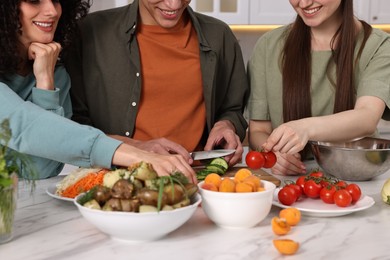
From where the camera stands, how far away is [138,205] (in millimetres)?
1310

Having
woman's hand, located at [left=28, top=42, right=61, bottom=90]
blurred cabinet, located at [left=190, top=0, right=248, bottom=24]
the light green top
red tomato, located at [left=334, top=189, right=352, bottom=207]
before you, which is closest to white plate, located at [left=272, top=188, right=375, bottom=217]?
red tomato, located at [left=334, top=189, right=352, bottom=207]

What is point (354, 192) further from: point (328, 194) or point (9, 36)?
point (9, 36)

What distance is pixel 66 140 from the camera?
165 cm

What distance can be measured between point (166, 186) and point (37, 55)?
0.84 metres

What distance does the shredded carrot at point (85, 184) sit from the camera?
5.28 ft

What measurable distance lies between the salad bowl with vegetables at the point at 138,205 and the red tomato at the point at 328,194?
0.42 meters

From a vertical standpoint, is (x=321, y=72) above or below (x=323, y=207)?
above

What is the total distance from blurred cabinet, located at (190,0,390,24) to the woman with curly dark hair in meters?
1.72

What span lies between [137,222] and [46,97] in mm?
809

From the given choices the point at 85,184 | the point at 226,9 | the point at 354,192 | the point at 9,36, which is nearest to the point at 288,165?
the point at 354,192

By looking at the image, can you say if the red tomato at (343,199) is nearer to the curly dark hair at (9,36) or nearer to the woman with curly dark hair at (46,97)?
the woman with curly dark hair at (46,97)

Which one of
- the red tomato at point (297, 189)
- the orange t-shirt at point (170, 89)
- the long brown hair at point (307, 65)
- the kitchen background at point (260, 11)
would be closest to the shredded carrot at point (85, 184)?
the red tomato at point (297, 189)

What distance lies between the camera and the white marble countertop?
1.29 meters

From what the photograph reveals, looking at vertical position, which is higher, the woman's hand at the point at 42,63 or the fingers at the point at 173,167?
the woman's hand at the point at 42,63
